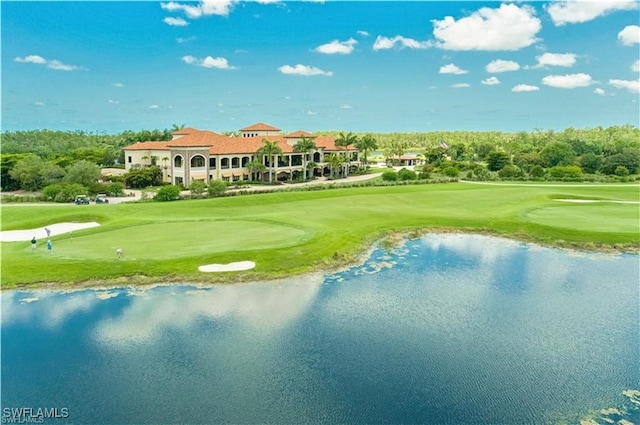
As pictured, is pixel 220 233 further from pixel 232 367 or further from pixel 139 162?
pixel 139 162

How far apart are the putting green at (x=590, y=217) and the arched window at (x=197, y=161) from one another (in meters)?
44.0

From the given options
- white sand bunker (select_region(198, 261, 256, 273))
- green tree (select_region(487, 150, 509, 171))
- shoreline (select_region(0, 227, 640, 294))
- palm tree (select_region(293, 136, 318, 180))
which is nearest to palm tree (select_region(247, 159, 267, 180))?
palm tree (select_region(293, 136, 318, 180))

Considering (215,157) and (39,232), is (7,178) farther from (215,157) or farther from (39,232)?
(39,232)

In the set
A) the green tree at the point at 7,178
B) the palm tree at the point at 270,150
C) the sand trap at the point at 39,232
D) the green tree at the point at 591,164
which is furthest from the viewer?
the green tree at the point at 591,164

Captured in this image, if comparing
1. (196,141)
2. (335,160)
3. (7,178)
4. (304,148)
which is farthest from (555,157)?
(7,178)

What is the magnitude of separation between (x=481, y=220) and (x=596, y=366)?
25.5 metres

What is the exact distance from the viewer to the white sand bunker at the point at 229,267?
26422 millimetres

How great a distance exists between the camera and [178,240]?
A: 3184 centimetres

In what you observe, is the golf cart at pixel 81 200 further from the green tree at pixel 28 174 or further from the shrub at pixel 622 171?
the shrub at pixel 622 171

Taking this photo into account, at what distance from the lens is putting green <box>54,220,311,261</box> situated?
28.7m

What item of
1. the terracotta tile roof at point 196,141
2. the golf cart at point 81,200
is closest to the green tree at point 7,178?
the golf cart at point 81,200

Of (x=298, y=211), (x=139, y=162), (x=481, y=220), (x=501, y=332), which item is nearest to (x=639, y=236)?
(x=481, y=220)

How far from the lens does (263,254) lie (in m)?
28.6

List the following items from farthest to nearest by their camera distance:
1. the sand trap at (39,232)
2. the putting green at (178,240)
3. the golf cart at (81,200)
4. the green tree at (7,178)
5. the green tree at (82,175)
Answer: the green tree at (7,178) → the green tree at (82,175) → the golf cart at (81,200) → the sand trap at (39,232) → the putting green at (178,240)
